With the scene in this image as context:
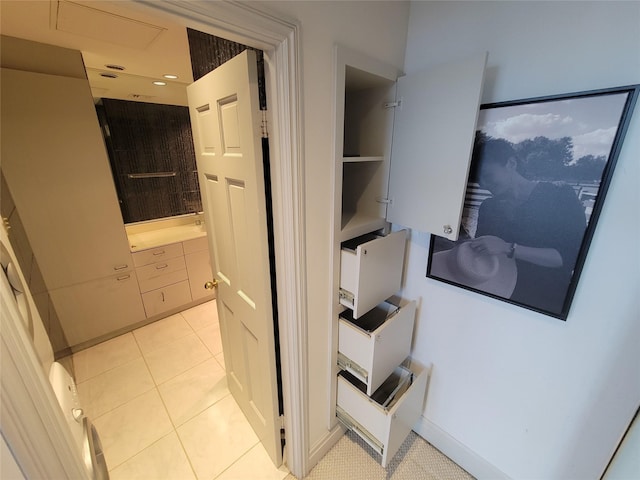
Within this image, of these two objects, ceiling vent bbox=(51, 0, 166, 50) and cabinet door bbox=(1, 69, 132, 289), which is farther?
cabinet door bbox=(1, 69, 132, 289)

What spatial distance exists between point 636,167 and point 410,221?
682mm

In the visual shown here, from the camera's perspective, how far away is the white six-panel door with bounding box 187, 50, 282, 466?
958mm

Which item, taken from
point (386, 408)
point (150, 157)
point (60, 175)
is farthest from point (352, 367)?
point (150, 157)

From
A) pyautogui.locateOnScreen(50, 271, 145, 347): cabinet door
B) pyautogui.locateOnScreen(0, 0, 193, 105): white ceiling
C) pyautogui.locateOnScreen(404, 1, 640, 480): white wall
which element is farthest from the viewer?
pyautogui.locateOnScreen(50, 271, 145, 347): cabinet door

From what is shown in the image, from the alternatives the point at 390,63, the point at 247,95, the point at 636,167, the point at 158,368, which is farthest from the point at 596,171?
the point at 158,368

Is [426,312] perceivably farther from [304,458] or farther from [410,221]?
[304,458]

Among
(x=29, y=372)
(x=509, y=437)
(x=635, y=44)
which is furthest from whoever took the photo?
(x=509, y=437)

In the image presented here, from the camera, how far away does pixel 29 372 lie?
Result: 54 centimetres

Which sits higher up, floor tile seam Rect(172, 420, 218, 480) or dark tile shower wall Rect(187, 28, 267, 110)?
dark tile shower wall Rect(187, 28, 267, 110)

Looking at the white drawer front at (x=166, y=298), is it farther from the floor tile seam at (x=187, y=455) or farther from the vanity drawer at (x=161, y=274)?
the floor tile seam at (x=187, y=455)

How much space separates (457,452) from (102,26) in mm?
2980

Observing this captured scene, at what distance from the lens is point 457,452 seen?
144 cm

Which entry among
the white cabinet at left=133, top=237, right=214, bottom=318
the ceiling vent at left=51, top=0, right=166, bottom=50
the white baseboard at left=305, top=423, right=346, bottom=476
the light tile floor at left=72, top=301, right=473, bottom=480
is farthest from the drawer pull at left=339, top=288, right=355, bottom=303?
the white cabinet at left=133, top=237, right=214, bottom=318

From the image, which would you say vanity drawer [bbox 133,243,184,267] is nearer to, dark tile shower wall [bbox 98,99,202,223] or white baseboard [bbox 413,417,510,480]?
dark tile shower wall [bbox 98,99,202,223]
